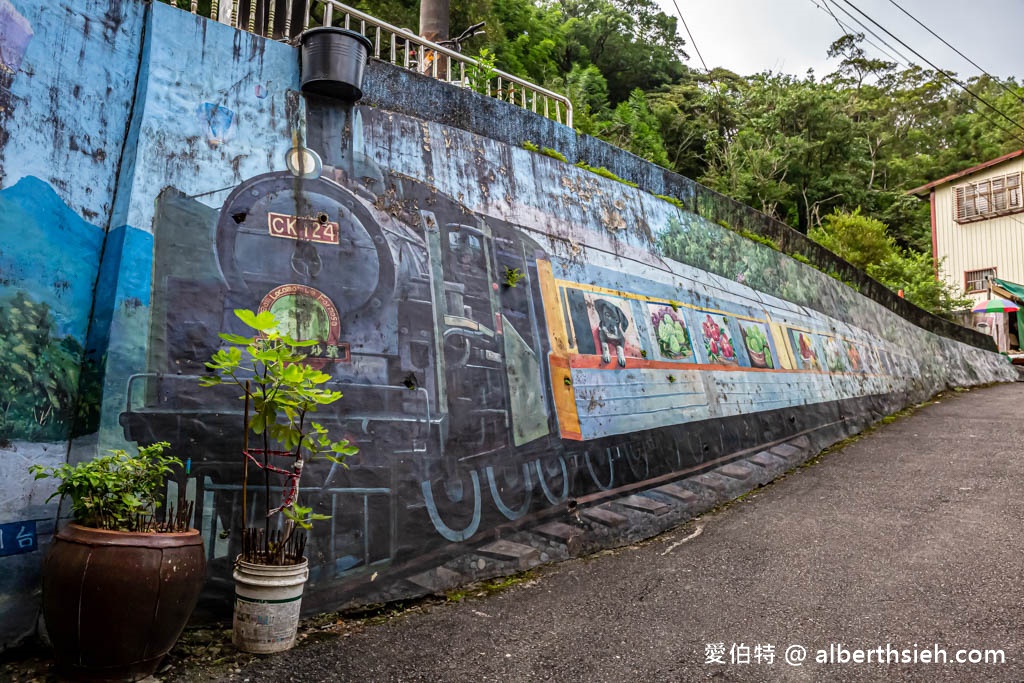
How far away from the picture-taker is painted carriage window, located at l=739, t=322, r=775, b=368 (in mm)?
8609

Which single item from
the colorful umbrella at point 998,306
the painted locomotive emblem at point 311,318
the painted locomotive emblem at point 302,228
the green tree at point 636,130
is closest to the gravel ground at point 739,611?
the painted locomotive emblem at point 311,318

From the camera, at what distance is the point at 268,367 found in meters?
3.60

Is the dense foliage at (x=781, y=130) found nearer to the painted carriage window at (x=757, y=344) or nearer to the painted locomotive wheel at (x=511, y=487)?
the painted carriage window at (x=757, y=344)

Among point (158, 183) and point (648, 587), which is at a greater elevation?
point (158, 183)

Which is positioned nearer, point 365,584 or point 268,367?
point 268,367

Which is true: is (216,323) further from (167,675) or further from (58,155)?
(167,675)

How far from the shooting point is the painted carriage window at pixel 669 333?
726cm

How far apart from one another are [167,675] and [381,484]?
1.62m

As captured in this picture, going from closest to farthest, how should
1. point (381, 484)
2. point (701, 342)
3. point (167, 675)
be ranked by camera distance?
point (167, 675) < point (381, 484) < point (701, 342)

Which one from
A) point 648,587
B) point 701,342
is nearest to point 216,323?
point 648,587

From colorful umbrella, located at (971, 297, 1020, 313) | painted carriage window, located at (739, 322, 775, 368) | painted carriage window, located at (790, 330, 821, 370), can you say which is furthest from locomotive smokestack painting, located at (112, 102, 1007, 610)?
colorful umbrella, located at (971, 297, 1020, 313)

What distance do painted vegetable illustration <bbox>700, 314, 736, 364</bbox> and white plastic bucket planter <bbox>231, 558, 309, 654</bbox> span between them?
5700mm

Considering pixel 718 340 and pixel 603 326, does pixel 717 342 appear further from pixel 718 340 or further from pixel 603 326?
pixel 603 326

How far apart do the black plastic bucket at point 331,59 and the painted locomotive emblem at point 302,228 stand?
98 centimetres
